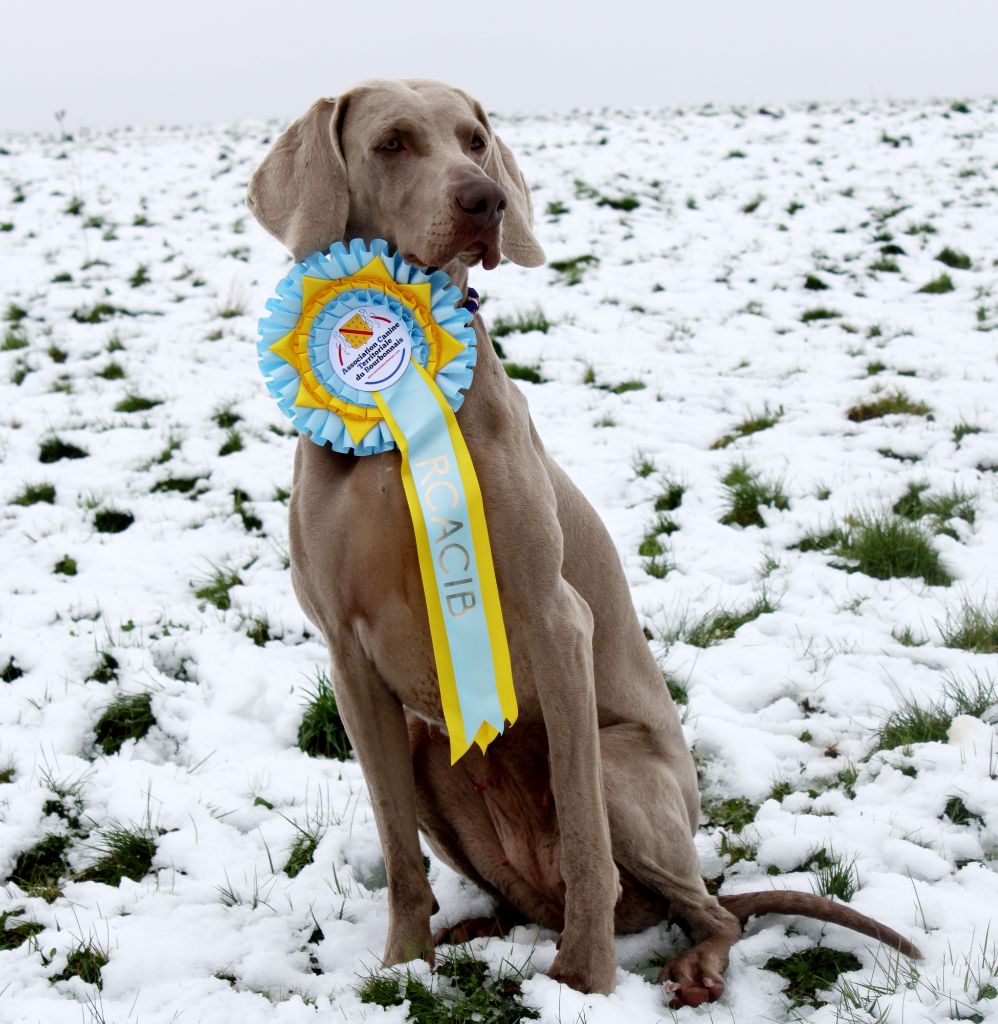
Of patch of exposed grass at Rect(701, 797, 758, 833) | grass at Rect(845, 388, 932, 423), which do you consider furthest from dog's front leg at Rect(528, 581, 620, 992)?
grass at Rect(845, 388, 932, 423)

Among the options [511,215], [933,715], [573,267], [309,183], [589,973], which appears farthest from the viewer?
[573,267]

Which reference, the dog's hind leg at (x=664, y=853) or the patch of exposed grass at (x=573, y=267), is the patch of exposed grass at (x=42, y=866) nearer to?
the dog's hind leg at (x=664, y=853)

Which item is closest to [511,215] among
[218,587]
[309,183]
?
[309,183]

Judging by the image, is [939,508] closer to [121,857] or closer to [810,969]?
[810,969]

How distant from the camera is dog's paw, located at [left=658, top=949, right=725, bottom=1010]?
209cm

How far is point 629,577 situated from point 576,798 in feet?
6.48

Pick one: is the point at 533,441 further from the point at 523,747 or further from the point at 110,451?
the point at 110,451

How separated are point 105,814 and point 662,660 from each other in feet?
5.61

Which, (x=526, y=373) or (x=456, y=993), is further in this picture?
(x=526, y=373)

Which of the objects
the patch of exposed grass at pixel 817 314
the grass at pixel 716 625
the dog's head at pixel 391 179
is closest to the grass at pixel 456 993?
the dog's head at pixel 391 179

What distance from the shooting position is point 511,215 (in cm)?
254

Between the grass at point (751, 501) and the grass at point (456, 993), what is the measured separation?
2.64m

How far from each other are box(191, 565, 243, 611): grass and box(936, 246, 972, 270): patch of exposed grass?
5.88 m

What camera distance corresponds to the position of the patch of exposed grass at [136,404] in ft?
19.3
